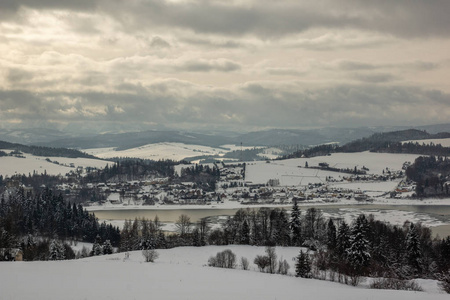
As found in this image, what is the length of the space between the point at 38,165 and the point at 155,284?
530 ft

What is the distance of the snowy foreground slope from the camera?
16391mm

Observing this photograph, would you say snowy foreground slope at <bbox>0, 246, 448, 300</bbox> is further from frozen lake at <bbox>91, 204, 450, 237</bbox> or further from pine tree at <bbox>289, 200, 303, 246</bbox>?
frozen lake at <bbox>91, 204, 450, 237</bbox>

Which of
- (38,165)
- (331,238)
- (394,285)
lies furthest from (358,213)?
(38,165)

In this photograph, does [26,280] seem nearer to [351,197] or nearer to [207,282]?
[207,282]

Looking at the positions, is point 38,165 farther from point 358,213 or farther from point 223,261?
point 223,261

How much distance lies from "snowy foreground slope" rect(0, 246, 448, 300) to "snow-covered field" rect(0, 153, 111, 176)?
444 ft

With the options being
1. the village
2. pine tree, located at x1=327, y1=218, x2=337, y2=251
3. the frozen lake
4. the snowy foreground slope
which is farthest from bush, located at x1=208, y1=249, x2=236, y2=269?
the village

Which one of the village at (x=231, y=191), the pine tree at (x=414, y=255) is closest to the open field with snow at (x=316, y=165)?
the village at (x=231, y=191)

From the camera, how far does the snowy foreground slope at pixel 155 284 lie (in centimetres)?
1639

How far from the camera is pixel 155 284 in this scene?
1891cm

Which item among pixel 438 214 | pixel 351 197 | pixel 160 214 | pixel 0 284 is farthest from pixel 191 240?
pixel 351 197

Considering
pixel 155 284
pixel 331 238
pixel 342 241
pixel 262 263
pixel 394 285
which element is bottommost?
pixel 331 238

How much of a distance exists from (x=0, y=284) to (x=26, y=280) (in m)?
1.19

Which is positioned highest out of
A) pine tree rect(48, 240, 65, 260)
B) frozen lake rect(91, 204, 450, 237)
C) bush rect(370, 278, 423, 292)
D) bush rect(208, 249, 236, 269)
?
bush rect(370, 278, 423, 292)
